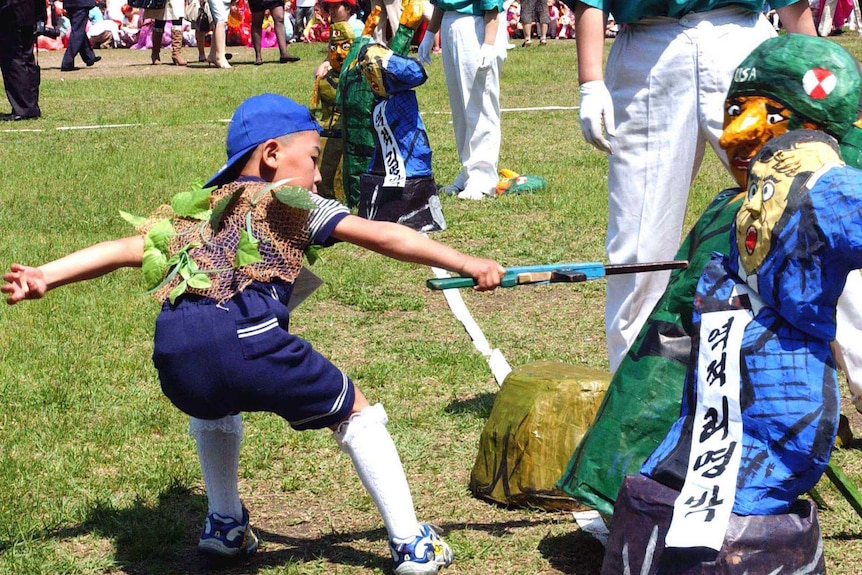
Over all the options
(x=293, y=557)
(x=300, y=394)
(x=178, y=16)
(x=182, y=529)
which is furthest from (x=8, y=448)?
(x=178, y=16)

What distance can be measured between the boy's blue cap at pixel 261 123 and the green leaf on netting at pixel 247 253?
0.89ft

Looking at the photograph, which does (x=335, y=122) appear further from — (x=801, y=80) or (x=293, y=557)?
(x=801, y=80)

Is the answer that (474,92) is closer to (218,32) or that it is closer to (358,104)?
(358,104)

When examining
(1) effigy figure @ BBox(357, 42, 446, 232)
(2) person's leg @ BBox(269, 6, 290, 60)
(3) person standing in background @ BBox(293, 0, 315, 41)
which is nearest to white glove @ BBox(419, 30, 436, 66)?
(1) effigy figure @ BBox(357, 42, 446, 232)

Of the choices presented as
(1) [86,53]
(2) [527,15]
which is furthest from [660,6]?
(2) [527,15]

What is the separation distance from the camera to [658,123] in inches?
151

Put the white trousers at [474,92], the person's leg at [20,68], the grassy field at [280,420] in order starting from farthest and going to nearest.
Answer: the person's leg at [20,68] → the white trousers at [474,92] → the grassy field at [280,420]

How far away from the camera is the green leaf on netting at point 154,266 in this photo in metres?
3.10

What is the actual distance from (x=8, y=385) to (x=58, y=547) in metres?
1.59

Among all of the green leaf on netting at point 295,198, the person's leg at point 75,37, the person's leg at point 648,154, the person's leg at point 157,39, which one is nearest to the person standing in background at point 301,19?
the person's leg at point 157,39

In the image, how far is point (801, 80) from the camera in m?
2.65

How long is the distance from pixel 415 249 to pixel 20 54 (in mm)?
10619

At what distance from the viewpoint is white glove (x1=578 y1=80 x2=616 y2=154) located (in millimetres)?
3770

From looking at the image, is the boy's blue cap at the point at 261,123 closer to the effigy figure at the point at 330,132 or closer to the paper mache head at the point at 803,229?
the paper mache head at the point at 803,229
